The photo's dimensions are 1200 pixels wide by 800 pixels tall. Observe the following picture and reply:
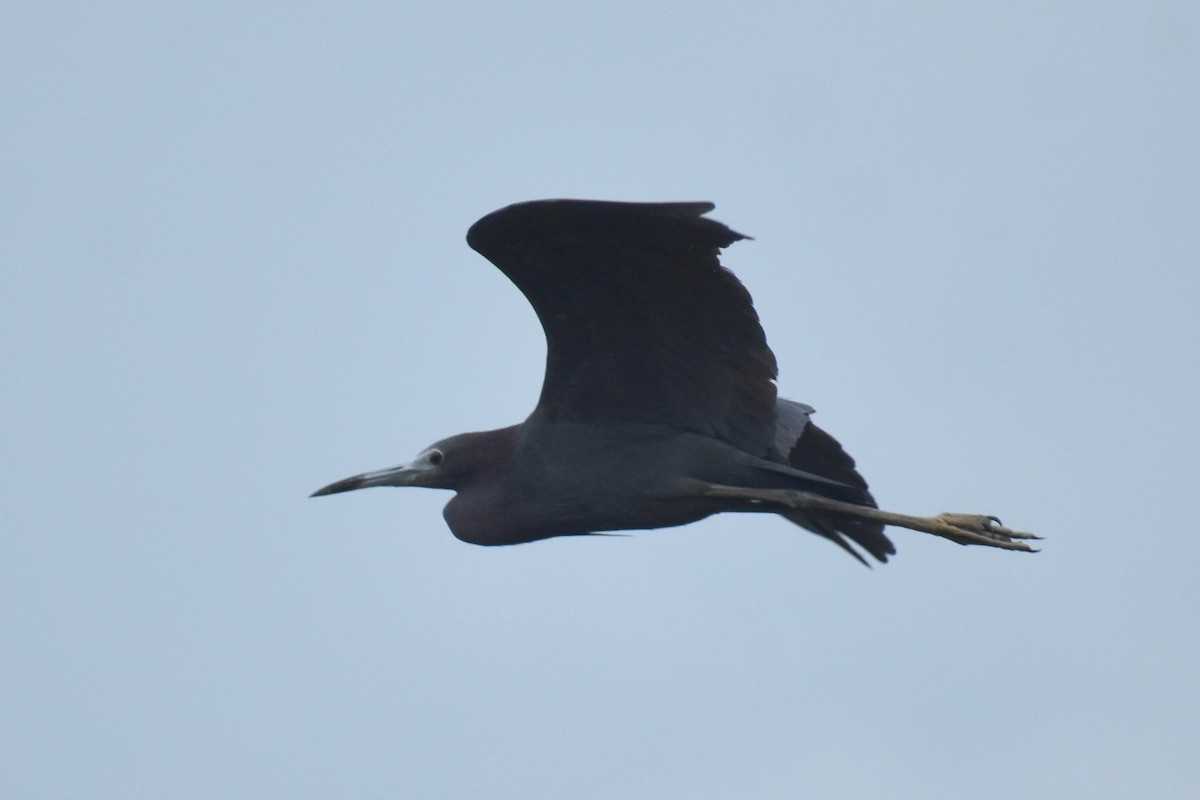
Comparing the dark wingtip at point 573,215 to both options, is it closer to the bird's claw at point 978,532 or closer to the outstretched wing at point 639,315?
the outstretched wing at point 639,315

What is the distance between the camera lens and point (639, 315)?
10.2 m

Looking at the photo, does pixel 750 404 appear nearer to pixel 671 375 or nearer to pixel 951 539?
pixel 671 375

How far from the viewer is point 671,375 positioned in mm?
10570

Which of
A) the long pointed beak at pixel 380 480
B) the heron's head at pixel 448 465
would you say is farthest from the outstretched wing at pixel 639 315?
the long pointed beak at pixel 380 480

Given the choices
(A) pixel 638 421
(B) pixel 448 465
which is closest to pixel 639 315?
(A) pixel 638 421

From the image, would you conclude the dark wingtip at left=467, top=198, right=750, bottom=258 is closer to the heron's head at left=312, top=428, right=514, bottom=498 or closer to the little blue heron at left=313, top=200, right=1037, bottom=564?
the little blue heron at left=313, top=200, right=1037, bottom=564

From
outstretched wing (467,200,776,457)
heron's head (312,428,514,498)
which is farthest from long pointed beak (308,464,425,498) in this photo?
outstretched wing (467,200,776,457)

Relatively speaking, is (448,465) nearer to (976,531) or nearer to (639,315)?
(639,315)

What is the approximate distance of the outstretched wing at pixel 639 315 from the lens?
379 inches

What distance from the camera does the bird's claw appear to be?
10891 millimetres

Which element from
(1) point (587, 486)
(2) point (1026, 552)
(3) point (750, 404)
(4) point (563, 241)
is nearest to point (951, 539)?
(2) point (1026, 552)

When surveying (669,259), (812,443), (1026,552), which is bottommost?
(1026,552)

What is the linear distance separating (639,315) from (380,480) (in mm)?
2575

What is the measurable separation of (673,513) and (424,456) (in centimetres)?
182
